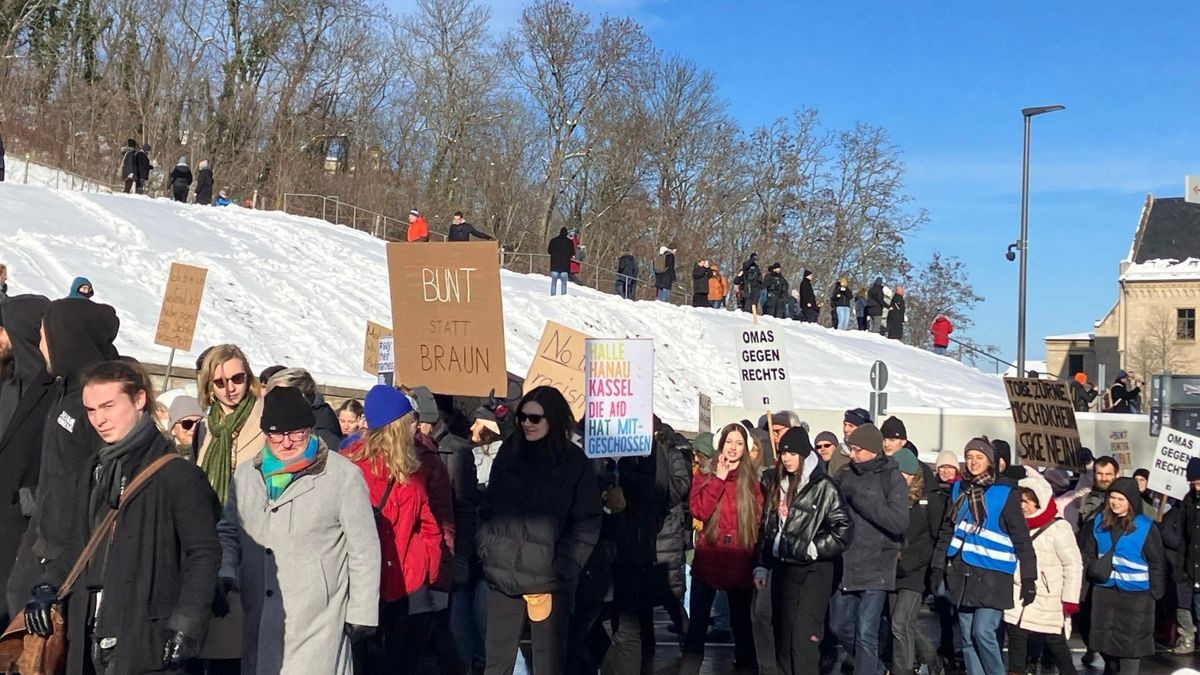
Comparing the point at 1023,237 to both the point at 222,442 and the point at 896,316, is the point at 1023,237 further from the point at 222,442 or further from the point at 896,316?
the point at 222,442

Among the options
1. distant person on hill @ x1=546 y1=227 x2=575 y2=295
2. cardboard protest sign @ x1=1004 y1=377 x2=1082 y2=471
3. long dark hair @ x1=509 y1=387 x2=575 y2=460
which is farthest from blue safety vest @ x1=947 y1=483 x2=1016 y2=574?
distant person on hill @ x1=546 y1=227 x2=575 y2=295

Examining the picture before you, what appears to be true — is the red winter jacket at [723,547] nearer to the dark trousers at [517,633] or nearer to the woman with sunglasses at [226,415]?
the dark trousers at [517,633]

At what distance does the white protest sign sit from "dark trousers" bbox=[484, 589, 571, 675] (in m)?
5.98

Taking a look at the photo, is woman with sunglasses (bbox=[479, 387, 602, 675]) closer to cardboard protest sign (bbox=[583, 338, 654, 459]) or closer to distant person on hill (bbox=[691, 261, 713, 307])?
cardboard protest sign (bbox=[583, 338, 654, 459])

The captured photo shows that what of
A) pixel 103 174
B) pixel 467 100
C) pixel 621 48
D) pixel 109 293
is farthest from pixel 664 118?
pixel 109 293

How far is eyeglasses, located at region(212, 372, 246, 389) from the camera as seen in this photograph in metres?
6.66

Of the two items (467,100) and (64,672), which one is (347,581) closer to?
(64,672)

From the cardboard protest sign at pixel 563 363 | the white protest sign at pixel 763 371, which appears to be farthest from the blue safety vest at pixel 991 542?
the white protest sign at pixel 763 371

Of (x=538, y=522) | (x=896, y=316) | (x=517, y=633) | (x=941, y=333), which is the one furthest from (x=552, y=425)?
(x=896, y=316)

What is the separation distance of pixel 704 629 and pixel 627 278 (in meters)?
33.2

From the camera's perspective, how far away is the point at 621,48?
6147 centimetres

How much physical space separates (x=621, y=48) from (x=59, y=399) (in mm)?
56843

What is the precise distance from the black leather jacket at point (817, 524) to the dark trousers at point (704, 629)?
585mm

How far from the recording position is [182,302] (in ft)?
52.9
